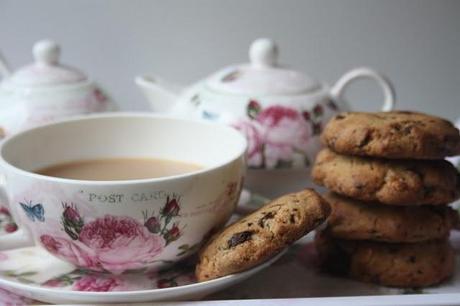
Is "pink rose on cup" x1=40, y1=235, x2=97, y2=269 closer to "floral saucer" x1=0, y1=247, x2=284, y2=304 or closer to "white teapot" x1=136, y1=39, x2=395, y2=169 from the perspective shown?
"floral saucer" x1=0, y1=247, x2=284, y2=304

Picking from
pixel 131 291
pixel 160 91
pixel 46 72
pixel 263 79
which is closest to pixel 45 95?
pixel 46 72

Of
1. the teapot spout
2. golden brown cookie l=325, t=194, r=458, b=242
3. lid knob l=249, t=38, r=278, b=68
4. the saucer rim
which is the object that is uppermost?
lid knob l=249, t=38, r=278, b=68

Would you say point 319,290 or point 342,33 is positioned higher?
point 342,33

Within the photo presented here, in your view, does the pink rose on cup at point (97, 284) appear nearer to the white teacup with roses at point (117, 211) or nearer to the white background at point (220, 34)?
the white teacup with roses at point (117, 211)

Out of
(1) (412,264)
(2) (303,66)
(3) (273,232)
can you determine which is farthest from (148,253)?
(2) (303,66)

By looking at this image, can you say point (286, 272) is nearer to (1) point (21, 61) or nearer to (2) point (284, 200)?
(2) point (284, 200)

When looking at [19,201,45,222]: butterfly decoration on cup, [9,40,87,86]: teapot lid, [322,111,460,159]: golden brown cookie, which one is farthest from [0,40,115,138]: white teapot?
[322,111,460,159]: golden brown cookie

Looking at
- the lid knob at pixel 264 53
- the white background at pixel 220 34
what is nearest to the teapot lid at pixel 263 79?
the lid knob at pixel 264 53
